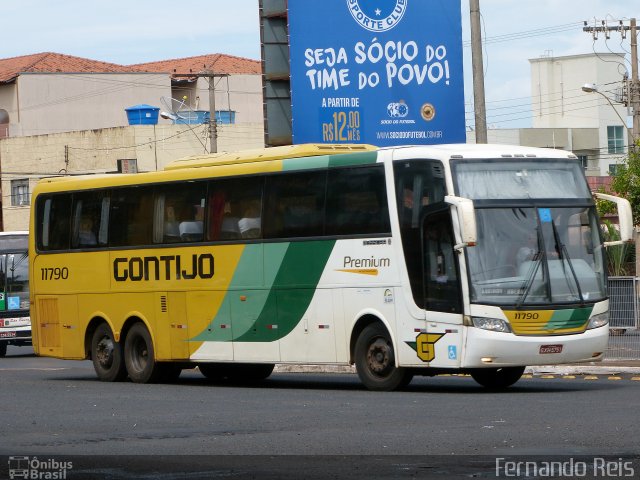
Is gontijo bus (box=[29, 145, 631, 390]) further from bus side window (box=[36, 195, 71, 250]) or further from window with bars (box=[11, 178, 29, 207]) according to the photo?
window with bars (box=[11, 178, 29, 207])

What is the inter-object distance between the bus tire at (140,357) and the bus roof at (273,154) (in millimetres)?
2778

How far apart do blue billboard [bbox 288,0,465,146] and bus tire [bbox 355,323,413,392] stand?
903 cm

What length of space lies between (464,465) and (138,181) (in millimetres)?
13688

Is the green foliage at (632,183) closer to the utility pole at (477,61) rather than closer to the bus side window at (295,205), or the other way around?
the utility pole at (477,61)

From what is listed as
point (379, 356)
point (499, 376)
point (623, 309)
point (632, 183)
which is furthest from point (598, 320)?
point (632, 183)

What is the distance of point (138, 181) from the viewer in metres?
23.8

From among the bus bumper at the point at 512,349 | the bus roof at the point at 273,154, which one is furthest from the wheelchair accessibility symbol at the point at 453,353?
the bus roof at the point at 273,154

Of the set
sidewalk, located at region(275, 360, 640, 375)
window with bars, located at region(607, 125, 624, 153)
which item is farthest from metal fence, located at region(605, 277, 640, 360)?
window with bars, located at region(607, 125, 624, 153)

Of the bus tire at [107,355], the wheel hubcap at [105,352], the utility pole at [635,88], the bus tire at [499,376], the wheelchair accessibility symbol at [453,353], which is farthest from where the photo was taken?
the utility pole at [635,88]

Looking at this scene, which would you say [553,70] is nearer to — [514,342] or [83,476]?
[514,342]

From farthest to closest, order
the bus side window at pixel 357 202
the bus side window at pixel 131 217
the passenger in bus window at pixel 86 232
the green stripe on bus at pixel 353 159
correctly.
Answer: the passenger in bus window at pixel 86 232, the bus side window at pixel 131 217, the green stripe on bus at pixel 353 159, the bus side window at pixel 357 202

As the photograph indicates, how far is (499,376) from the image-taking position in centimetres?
2047

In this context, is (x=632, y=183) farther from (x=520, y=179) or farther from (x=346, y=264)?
(x=520, y=179)

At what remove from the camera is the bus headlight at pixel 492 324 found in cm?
1862
